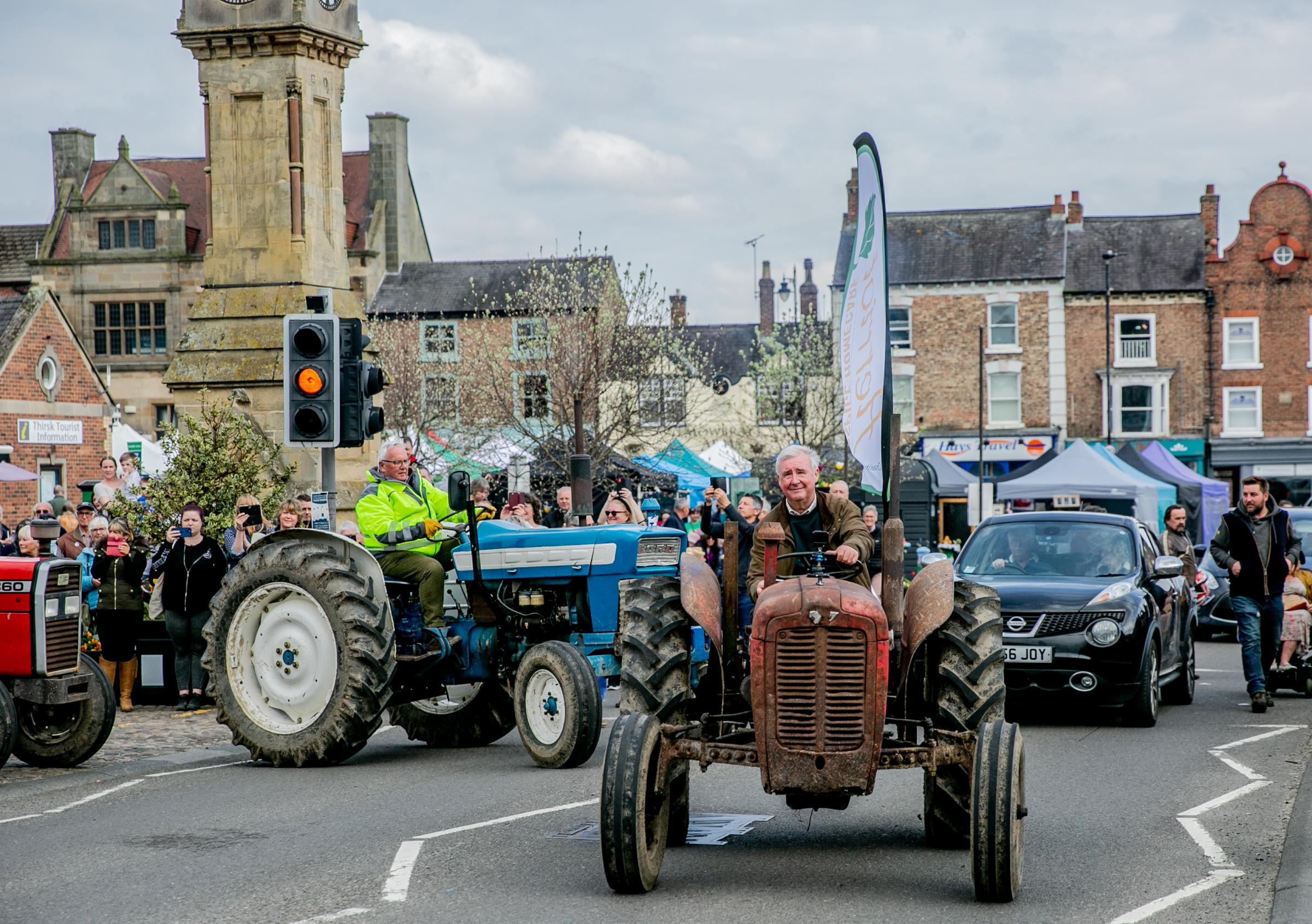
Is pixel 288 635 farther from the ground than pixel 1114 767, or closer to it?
farther from the ground

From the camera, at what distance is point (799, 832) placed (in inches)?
327

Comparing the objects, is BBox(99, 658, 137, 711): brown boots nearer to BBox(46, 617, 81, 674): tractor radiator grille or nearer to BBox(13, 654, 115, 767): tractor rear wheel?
BBox(13, 654, 115, 767): tractor rear wheel

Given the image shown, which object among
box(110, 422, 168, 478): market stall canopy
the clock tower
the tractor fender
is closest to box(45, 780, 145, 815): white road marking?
the tractor fender

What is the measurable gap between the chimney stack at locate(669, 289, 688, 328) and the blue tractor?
108 feet

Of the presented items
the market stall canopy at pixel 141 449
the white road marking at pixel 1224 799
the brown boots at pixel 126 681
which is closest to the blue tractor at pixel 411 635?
the white road marking at pixel 1224 799

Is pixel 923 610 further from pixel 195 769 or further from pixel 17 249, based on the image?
pixel 17 249

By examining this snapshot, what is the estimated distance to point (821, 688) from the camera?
6.54 metres

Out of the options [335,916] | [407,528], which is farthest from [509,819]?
[407,528]

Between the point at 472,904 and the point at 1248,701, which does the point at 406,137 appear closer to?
the point at 1248,701

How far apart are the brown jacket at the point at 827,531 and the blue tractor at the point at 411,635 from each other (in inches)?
106

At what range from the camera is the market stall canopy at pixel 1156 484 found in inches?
1173

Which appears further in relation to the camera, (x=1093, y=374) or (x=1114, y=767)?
(x=1093, y=374)

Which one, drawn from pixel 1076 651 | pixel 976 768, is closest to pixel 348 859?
pixel 976 768

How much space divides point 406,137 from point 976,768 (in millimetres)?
58989
